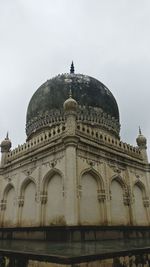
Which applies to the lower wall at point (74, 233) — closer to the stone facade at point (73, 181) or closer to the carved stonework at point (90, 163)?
the stone facade at point (73, 181)

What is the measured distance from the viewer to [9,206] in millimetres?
10430

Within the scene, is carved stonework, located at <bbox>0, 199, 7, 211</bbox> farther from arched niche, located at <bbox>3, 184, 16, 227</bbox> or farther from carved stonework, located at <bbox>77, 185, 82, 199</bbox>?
carved stonework, located at <bbox>77, 185, 82, 199</bbox>

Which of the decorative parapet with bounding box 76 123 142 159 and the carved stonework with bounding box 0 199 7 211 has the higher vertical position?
the decorative parapet with bounding box 76 123 142 159

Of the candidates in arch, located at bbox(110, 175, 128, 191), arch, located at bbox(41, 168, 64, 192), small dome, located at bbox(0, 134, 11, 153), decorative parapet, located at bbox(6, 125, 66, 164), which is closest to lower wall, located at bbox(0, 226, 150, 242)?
arch, located at bbox(41, 168, 64, 192)

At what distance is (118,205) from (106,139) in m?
2.74

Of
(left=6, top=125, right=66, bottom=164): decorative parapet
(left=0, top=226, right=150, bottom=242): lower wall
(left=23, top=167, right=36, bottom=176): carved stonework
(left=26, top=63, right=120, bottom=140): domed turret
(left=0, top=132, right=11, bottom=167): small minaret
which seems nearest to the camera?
(left=0, top=226, right=150, bottom=242): lower wall

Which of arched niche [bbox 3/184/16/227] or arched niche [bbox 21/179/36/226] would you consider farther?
arched niche [bbox 3/184/16/227]

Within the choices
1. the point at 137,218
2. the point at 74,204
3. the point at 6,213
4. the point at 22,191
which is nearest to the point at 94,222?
the point at 74,204

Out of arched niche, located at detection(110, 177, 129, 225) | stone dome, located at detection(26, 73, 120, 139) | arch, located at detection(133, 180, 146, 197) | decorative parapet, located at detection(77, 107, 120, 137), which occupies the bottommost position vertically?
arched niche, located at detection(110, 177, 129, 225)

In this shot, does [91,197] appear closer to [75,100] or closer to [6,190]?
[6,190]

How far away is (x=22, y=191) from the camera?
386 inches

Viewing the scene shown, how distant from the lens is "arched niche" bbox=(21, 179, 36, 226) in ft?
29.2

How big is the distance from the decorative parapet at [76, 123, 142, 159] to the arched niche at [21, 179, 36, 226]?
295 cm

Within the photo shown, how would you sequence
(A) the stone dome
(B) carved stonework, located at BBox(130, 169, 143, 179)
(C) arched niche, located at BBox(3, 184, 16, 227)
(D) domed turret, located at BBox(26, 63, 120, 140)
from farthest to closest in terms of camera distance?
(A) the stone dome < (D) domed turret, located at BBox(26, 63, 120, 140) < (B) carved stonework, located at BBox(130, 169, 143, 179) < (C) arched niche, located at BBox(3, 184, 16, 227)
